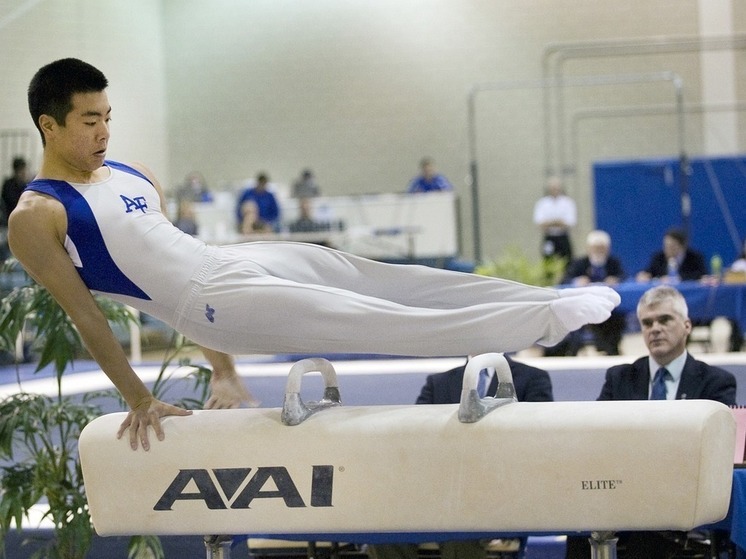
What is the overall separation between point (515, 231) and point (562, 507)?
13681 millimetres

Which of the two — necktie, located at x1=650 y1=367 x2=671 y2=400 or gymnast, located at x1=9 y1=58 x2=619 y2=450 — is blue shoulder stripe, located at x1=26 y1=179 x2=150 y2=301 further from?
necktie, located at x1=650 y1=367 x2=671 y2=400

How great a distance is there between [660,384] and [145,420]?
2501mm

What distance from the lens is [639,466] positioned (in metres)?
2.64

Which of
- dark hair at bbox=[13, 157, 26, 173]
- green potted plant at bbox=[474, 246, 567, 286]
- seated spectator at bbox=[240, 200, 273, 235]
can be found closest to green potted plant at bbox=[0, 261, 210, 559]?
green potted plant at bbox=[474, 246, 567, 286]

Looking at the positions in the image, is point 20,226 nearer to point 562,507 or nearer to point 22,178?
point 562,507

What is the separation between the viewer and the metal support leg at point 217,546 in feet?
10.1

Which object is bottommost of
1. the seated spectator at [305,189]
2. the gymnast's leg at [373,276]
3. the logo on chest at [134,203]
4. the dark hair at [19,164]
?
the gymnast's leg at [373,276]

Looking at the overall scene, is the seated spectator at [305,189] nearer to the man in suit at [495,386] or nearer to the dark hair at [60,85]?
the man in suit at [495,386]

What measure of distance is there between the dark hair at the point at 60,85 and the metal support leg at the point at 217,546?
1349mm

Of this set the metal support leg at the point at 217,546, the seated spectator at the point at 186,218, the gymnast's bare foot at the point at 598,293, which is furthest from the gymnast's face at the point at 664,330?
the seated spectator at the point at 186,218

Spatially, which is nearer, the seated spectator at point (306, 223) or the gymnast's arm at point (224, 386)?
the gymnast's arm at point (224, 386)

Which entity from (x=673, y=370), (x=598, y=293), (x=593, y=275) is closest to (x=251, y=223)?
(x=593, y=275)

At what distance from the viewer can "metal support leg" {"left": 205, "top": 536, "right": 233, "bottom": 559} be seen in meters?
3.09

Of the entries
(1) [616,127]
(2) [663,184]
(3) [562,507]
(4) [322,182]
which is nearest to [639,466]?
(3) [562,507]
